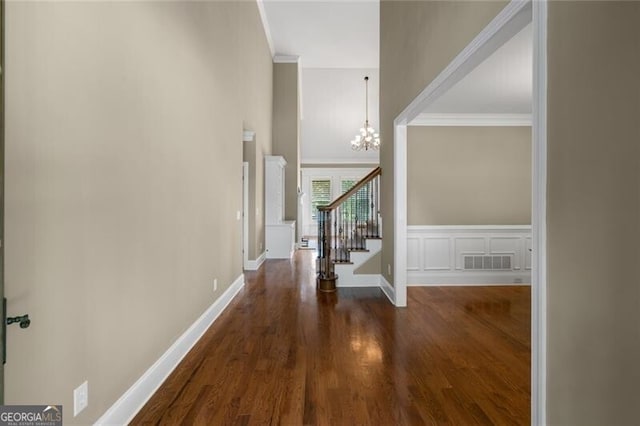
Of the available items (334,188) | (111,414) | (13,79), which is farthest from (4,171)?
(334,188)

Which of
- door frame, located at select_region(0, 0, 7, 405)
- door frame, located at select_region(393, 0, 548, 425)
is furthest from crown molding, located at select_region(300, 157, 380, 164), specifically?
door frame, located at select_region(0, 0, 7, 405)

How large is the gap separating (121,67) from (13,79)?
73 centimetres

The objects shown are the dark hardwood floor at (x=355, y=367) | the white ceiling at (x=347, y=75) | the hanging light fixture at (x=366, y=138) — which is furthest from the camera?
the hanging light fixture at (x=366, y=138)

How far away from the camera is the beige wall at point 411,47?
2.17 metres

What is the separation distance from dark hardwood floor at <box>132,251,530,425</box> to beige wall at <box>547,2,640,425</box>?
32.9 inches

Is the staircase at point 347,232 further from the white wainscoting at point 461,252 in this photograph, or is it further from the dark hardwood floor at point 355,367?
the dark hardwood floor at point 355,367

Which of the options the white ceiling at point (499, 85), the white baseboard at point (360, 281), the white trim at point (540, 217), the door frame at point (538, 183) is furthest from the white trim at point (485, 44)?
the white baseboard at point (360, 281)

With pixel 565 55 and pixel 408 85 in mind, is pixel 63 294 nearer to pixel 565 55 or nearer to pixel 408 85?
pixel 565 55

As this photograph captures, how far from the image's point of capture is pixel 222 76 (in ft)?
12.8

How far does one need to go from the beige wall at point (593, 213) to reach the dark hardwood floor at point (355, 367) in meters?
0.84

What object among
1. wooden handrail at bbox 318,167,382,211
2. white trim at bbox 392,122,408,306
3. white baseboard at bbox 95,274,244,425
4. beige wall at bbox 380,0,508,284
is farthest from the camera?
wooden handrail at bbox 318,167,382,211

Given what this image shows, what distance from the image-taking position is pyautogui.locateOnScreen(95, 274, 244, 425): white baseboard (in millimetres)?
1791

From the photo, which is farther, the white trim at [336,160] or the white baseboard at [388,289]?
the white trim at [336,160]

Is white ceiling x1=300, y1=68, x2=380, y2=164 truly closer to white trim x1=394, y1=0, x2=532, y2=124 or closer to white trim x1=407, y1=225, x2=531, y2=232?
white trim x1=407, y1=225, x2=531, y2=232
